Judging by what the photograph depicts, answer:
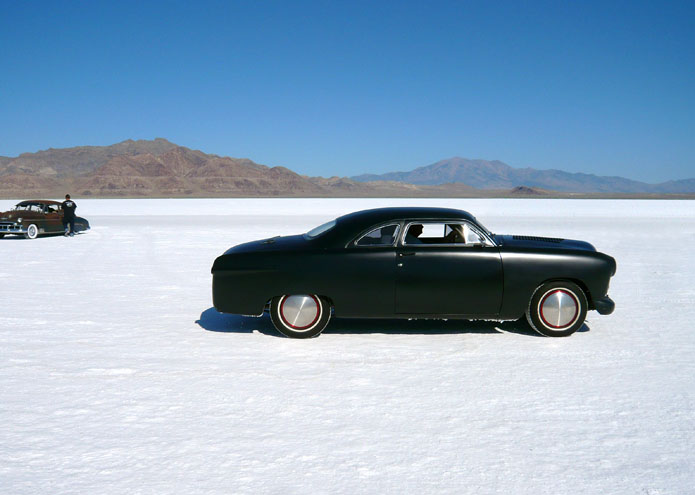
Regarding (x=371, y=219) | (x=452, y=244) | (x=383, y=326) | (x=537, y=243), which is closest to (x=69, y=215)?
(x=383, y=326)

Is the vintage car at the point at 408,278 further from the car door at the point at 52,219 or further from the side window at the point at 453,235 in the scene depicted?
the car door at the point at 52,219

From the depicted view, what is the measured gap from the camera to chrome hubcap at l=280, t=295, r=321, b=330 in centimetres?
694

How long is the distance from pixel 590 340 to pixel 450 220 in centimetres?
205

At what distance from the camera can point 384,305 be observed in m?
6.84

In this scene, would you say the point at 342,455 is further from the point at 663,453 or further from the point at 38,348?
the point at 38,348

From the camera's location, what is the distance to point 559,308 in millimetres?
7004

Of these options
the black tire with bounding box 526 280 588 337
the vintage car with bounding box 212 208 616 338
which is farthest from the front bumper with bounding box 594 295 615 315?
the black tire with bounding box 526 280 588 337

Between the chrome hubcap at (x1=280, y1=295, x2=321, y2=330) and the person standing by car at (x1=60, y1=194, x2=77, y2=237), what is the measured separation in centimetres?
1499

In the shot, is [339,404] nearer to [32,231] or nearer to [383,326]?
[383,326]

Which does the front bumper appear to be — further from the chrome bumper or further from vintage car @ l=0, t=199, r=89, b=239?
the chrome bumper

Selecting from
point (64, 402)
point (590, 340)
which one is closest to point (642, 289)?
point (590, 340)

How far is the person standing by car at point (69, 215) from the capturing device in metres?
19.9

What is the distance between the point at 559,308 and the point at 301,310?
113 inches

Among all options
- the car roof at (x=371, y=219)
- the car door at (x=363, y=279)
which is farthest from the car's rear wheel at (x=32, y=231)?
the car door at (x=363, y=279)
